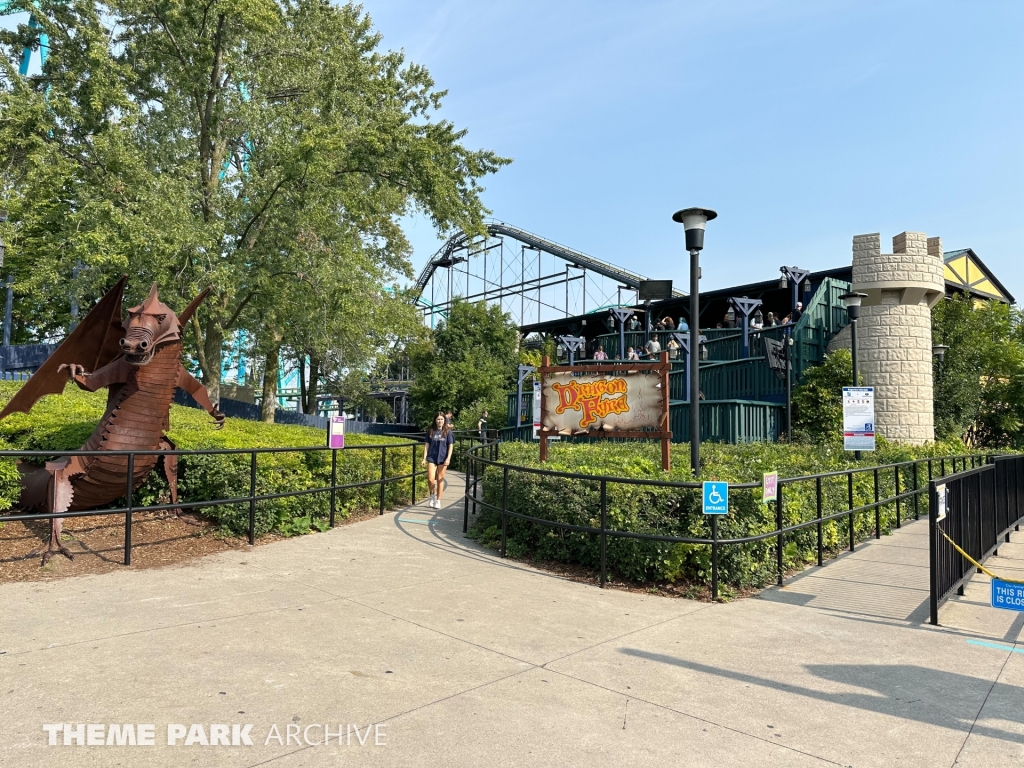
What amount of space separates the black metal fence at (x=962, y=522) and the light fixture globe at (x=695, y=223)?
359 centimetres

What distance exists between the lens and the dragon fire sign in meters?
8.46

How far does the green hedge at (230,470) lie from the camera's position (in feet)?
25.6

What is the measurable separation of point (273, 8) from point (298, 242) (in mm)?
5483

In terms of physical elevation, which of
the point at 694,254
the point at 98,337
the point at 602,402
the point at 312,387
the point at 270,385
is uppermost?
the point at 694,254

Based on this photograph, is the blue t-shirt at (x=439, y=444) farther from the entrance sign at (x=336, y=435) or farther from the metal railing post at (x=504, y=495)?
the metal railing post at (x=504, y=495)

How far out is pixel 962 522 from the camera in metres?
6.52

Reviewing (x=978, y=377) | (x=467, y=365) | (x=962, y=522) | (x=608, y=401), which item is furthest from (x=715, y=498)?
(x=467, y=365)

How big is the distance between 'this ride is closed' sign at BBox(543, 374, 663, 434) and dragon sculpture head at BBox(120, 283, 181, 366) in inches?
185

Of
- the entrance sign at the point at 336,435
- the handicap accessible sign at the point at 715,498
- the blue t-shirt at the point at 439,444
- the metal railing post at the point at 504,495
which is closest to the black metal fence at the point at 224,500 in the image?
the entrance sign at the point at 336,435

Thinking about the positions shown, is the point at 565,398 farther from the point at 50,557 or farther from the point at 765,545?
the point at 50,557

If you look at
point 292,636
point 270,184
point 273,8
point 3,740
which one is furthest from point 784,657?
point 273,8

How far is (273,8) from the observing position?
1606cm

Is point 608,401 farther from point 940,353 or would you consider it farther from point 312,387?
point 312,387

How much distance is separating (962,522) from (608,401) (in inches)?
158
